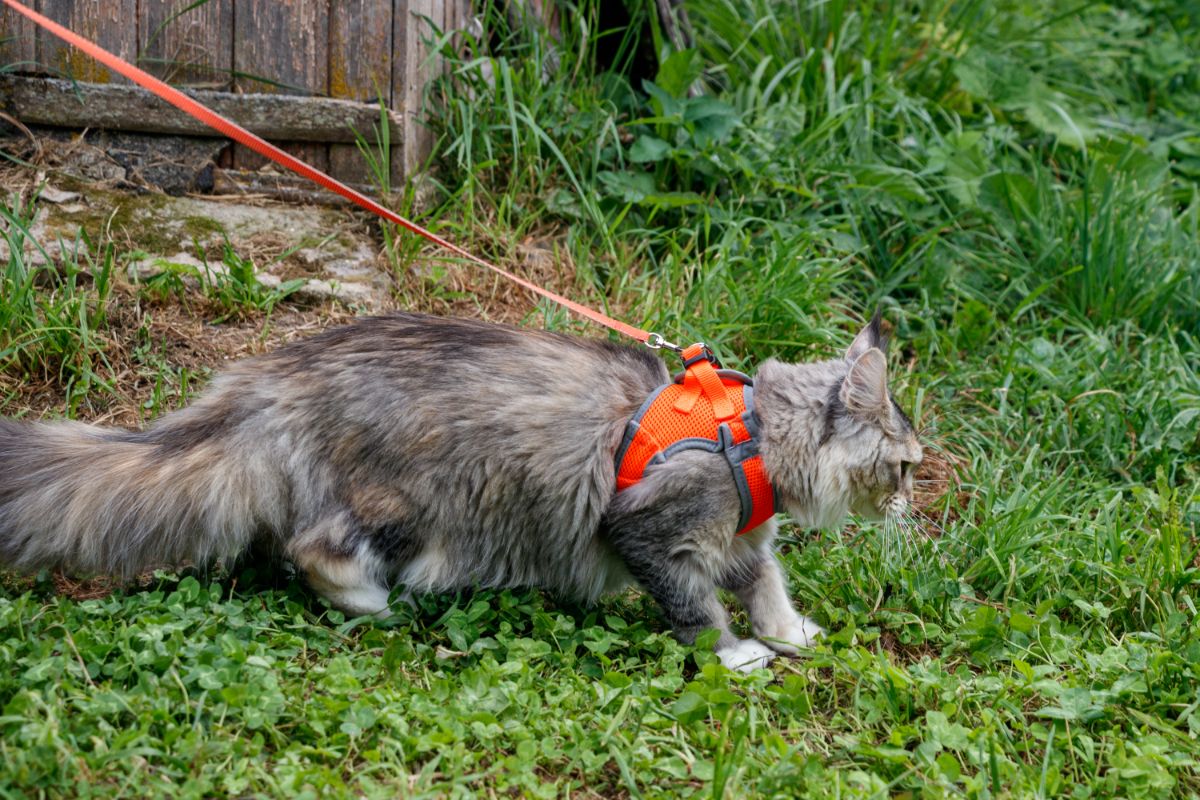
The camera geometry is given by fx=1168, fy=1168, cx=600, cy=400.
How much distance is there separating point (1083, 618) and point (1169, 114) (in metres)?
4.68

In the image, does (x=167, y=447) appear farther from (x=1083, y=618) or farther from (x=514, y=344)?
(x=1083, y=618)

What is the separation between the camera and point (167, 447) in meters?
3.27

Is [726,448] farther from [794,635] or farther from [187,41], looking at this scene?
[187,41]

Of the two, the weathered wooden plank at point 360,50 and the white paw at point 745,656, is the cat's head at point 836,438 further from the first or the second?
the weathered wooden plank at point 360,50

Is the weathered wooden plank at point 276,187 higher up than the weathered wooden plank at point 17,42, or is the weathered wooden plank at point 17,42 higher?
the weathered wooden plank at point 17,42

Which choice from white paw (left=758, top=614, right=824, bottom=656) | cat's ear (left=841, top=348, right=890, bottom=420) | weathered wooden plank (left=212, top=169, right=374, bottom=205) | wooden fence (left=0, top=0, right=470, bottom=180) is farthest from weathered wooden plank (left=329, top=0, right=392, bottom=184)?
white paw (left=758, top=614, right=824, bottom=656)

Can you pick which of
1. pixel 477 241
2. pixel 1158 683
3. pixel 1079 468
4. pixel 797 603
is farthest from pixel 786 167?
pixel 1158 683

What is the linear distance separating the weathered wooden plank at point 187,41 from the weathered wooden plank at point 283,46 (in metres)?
0.05

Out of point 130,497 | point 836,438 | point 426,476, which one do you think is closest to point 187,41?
point 130,497

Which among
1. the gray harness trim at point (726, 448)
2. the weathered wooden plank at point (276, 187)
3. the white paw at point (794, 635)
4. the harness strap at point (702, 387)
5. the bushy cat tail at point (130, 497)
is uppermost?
the weathered wooden plank at point (276, 187)

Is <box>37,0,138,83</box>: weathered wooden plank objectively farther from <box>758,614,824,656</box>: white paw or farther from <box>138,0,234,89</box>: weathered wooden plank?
<box>758,614,824,656</box>: white paw

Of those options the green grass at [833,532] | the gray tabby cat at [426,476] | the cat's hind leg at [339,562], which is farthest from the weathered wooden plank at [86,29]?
the cat's hind leg at [339,562]

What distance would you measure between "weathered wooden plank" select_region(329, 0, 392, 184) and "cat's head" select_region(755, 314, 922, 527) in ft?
7.59

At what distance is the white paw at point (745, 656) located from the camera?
3357mm
